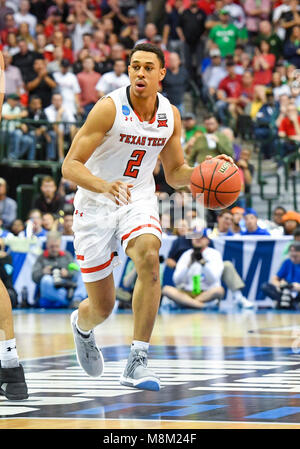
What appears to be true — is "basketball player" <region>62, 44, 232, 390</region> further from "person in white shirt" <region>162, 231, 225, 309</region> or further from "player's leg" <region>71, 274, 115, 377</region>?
"person in white shirt" <region>162, 231, 225, 309</region>

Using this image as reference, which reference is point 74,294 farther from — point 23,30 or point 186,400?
point 186,400

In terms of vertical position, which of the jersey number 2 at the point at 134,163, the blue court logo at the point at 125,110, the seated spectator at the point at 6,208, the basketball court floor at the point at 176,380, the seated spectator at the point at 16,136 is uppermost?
the seated spectator at the point at 16,136

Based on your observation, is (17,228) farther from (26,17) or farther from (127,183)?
(127,183)

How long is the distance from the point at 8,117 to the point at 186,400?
48.3 ft

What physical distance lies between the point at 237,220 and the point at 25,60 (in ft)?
22.9

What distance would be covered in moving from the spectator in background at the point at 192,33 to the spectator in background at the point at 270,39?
4.57 ft

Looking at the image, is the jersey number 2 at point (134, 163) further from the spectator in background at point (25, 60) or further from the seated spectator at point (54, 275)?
the spectator in background at point (25, 60)

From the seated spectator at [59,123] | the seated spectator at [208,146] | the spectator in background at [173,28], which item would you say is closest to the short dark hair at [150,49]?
the seated spectator at [208,146]

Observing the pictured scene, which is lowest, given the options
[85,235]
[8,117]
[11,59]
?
[85,235]

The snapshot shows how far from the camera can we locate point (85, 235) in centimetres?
798

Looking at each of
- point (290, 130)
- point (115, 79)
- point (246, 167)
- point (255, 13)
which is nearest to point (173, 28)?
point (255, 13)

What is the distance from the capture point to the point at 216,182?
7.91m

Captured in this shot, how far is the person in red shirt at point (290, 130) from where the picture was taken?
2122cm
